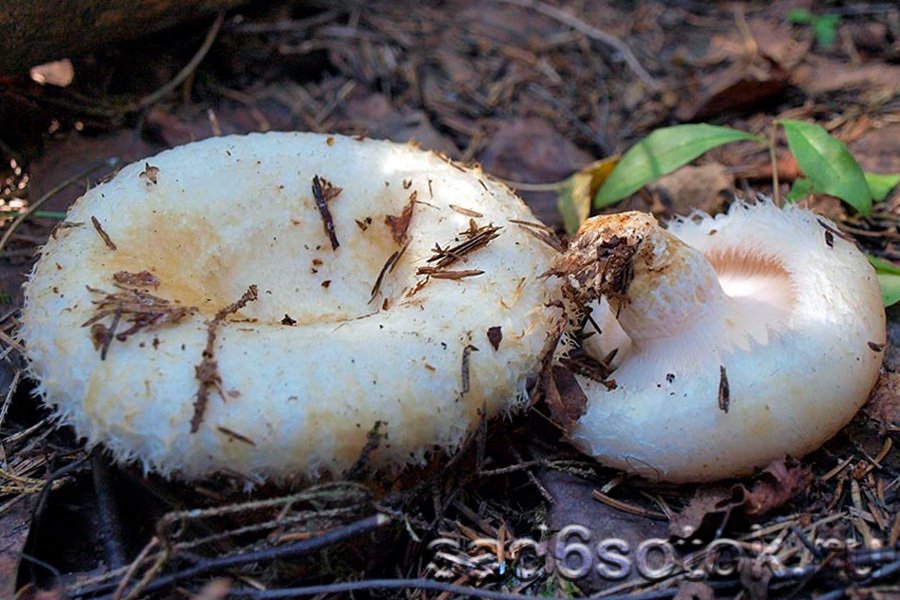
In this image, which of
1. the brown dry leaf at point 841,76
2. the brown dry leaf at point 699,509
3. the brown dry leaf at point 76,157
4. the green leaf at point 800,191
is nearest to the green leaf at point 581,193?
the green leaf at point 800,191

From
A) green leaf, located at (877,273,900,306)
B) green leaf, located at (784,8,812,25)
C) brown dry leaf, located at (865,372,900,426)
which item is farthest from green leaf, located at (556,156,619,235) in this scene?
green leaf, located at (784,8,812,25)

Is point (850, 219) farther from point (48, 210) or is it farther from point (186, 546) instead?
point (48, 210)

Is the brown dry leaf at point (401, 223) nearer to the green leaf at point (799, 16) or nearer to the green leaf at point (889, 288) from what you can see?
the green leaf at point (889, 288)

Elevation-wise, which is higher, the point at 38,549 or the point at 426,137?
the point at 426,137

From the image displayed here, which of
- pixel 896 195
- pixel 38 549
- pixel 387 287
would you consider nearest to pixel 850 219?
pixel 896 195

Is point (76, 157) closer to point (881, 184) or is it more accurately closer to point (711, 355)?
point (711, 355)

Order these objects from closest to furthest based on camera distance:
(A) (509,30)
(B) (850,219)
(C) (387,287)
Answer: (C) (387,287) → (B) (850,219) → (A) (509,30)
